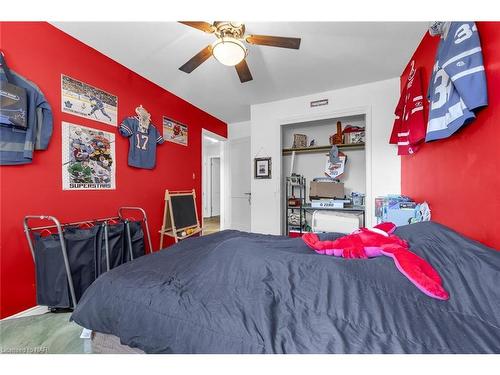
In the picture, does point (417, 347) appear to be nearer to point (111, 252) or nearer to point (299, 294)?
point (299, 294)

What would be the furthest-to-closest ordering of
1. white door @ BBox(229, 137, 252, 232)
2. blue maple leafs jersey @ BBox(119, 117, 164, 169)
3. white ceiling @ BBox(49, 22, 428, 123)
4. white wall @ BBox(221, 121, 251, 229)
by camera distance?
white wall @ BBox(221, 121, 251, 229) < white door @ BBox(229, 137, 252, 232) < blue maple leafs jersey @ BBox(119, 117, 164, 169) < white ceiling @ BBox(49, 22, 428, 123)

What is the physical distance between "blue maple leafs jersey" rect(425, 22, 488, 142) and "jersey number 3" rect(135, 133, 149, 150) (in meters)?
2.67

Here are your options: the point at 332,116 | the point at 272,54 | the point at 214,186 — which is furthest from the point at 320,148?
the point at 214,186

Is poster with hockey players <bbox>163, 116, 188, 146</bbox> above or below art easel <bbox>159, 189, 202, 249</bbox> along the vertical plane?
above

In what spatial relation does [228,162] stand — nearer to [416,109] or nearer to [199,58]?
[199,58]

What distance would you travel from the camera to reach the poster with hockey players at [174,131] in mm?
2848

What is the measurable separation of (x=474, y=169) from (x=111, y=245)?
2.59 metres

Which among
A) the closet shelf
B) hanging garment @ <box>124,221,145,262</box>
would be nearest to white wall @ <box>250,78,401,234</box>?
the closet shelf

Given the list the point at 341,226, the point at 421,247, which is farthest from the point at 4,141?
the point at 341,226

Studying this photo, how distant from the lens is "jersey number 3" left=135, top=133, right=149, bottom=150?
240 cm

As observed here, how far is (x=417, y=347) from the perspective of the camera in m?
0.59

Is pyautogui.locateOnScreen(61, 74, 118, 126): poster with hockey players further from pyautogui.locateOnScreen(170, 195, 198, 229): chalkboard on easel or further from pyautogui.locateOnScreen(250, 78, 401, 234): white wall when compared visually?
pyautogui.locateOnScreen(250, 78, 401, 234): white wall

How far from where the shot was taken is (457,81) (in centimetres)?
106

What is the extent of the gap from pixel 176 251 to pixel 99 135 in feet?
4.98
